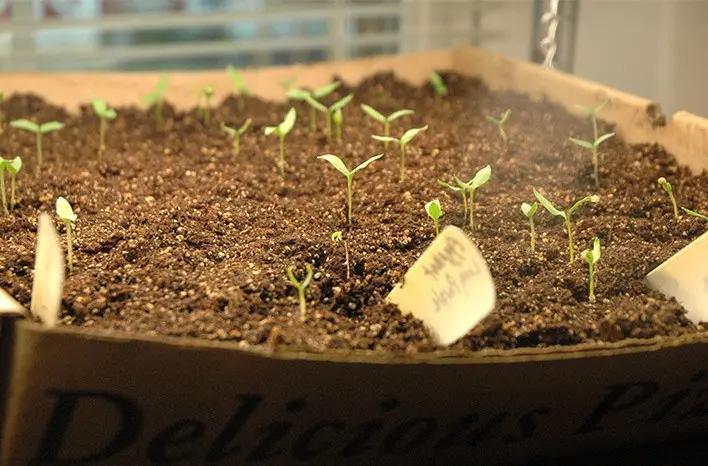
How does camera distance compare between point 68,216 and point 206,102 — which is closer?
point 68,216

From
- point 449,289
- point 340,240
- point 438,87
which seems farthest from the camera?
point 438,87


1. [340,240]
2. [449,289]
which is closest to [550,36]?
[340,240]

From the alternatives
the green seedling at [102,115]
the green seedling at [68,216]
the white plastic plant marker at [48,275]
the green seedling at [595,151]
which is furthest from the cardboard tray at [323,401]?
the green seedling at [102,115]

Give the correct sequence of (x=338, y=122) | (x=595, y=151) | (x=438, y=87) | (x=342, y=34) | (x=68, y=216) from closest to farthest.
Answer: (x=68, y=216) < (x=595, y=151) < (x=338, y=122) < (x=438, y=87) < (x=342, y=34)

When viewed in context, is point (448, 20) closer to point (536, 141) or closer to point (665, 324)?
point (536, 141)

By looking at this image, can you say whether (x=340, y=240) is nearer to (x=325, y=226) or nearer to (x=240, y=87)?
(x=325, y=226)

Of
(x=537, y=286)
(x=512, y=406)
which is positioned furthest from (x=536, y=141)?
(x=512, y=406)
